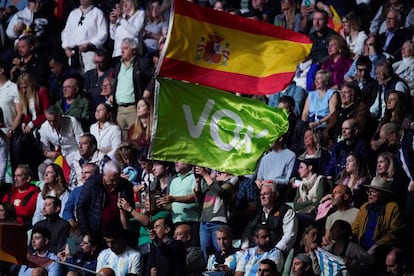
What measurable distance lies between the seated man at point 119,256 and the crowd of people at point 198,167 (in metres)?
0.02

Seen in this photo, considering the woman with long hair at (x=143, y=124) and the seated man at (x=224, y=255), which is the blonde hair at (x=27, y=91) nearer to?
the woman with long hair at (x=143, y=124)

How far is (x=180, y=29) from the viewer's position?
17031mm

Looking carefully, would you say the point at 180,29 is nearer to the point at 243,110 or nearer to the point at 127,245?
the point at 243,110

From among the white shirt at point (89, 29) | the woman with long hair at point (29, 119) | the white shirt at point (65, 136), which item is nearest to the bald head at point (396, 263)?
the white shirt at point (65, 136)

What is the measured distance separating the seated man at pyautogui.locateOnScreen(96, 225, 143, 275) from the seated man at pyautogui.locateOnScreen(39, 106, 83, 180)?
347cm

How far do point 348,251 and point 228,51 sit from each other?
2700 millimetres

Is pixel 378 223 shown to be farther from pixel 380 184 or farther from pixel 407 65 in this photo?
pixel 407 65

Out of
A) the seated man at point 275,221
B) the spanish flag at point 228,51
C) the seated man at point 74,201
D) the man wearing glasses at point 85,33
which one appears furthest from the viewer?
the man wearing glasses at point 85,33

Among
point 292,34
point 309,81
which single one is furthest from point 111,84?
point 292,34

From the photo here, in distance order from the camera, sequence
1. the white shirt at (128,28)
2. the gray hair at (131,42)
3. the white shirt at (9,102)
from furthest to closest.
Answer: the white shirt at (128,28) → the white shirt at (9,102) → the gray hair at (131,42)

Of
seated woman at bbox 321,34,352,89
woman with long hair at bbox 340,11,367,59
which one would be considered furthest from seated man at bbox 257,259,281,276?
woman with long hair at bbox 340,11,367,59

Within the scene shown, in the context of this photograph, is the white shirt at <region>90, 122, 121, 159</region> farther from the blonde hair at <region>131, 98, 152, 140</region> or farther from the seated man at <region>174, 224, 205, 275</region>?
the seated man at <region>174, 224, 205, 275</region>

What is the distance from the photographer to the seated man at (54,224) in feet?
65.5

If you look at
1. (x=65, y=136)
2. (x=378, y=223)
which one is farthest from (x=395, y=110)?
(x=65, y=136)
